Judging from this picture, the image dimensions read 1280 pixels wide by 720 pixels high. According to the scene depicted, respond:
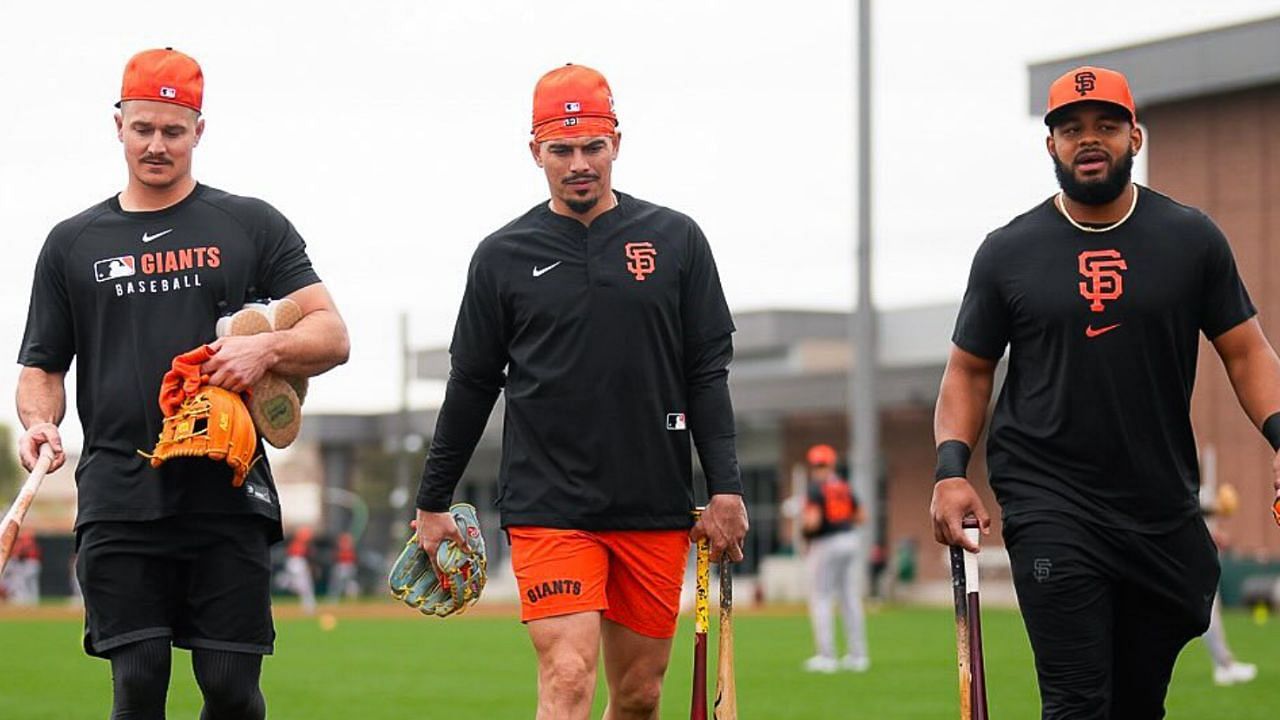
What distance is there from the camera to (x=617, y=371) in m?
7.20

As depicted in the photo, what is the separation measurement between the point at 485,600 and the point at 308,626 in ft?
65.8

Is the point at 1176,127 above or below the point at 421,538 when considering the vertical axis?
above

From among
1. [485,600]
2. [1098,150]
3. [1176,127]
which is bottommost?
[485,600]

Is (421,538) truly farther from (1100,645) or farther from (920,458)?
(920,458)

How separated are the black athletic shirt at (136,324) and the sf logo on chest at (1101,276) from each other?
282 centimetres

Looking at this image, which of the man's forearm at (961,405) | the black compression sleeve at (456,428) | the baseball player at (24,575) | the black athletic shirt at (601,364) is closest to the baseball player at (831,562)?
the black compression sleeve at (456,428)

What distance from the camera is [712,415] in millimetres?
7332

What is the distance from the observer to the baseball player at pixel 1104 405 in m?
6.50

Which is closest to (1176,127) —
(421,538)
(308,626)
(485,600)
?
(485,600)

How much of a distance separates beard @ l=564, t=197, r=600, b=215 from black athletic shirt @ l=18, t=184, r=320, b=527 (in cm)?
112

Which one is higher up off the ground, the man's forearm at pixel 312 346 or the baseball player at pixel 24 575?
the man's forearm at pixel 312 346

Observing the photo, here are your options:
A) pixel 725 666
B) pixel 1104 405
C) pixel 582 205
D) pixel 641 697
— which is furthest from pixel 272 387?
pixel 1104 405

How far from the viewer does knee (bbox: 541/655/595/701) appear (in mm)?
6934

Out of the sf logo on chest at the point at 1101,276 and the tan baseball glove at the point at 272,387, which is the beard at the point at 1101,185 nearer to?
the sf logo on chest at the point at 1101,276
